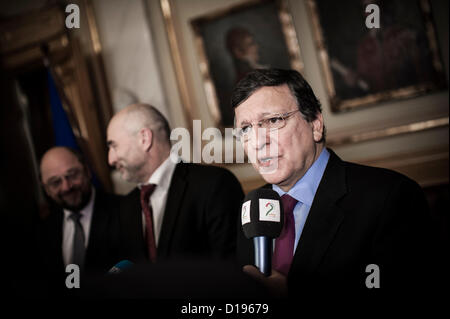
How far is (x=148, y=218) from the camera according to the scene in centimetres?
243

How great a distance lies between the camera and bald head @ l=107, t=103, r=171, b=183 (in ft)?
8.70

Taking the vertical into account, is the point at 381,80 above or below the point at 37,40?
below

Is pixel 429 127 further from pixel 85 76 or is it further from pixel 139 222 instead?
pixel 85 76

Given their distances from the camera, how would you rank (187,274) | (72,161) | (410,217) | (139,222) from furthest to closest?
(72,161), (139,222), (410,217), (187,274)

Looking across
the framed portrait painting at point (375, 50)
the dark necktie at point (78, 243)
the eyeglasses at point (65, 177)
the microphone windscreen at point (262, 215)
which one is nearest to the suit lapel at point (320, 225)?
the microphone windscreen at point (262, 215)

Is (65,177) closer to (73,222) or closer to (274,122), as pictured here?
(73,222)

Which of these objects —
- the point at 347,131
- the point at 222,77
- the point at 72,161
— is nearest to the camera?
the point at 72,161

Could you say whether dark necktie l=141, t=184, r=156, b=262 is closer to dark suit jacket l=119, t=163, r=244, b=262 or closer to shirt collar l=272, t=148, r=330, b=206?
dark suit jacket l=119, t=163, r=244, b=262

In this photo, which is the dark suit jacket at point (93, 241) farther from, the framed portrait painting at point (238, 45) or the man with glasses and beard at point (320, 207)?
the framed portrait painting at point (238, 45)

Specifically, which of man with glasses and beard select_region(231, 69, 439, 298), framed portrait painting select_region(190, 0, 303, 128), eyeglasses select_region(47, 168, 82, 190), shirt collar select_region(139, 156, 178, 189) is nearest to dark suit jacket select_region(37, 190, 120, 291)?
eyeglasses select_region(47, 168, 82, 190)

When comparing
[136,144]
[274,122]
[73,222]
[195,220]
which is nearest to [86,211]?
[73,222]

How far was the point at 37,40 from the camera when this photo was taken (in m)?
4.50

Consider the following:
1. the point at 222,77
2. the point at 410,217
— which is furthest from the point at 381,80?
the point at 410,217

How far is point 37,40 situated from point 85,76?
27.4 inches
